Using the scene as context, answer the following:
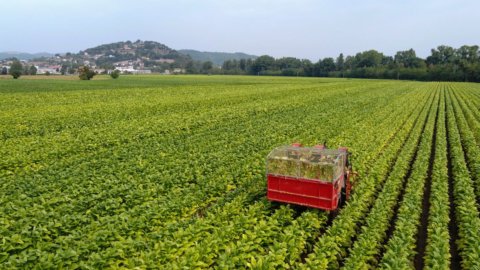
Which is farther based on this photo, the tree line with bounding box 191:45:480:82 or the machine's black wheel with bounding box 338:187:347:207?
the tree line with bounding box 191:45:480:82

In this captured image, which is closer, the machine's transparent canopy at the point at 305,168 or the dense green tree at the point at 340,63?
the machine's transparent canopy at the point at 305,168

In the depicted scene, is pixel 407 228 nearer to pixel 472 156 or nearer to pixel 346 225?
pixel 346 225

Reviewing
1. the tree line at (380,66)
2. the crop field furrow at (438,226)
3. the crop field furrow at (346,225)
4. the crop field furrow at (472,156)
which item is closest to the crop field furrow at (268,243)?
the crop field furrow at (346,225)

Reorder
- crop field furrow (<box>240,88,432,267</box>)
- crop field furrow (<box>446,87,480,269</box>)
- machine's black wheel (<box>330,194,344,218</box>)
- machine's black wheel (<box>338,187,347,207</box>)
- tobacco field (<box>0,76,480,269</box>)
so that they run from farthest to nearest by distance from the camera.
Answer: machine's black wheel (<box>338,187,347,207</box>) < machine's black wheel (<box>330,194,344,218</box>) < crop field furrow (<box>446,87,480,269</box>) < tobacco field (<box>0,76,480,269</box>) < crop field furrow (<box>240,88,432,267</box>)

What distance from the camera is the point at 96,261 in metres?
6.21

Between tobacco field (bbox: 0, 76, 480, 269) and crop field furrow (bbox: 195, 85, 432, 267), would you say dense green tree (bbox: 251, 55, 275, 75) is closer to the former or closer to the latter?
tobacco field (bbox: 0, 76, 480, 269)

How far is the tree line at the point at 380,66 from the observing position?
410 ft

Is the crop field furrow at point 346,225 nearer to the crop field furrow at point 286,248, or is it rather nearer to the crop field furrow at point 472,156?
the crop field furrow at point 286,248

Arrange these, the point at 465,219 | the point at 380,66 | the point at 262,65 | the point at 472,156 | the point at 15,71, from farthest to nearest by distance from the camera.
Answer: the point at 262,65 → the point at 380,66 → the point at 15,71 → the point at 472,156 → the point at 465,219

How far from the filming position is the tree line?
125m

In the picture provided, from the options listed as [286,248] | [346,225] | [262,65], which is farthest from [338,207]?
[262,65]

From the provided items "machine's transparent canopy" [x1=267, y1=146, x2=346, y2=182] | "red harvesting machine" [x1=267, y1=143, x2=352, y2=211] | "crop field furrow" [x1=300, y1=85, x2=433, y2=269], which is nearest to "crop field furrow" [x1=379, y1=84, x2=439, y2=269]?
"crop field furrow" [x1=300, y1=85, x2=433, y2=269]

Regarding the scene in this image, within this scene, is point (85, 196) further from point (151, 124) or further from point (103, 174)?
point (151, 124)

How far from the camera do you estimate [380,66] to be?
15225cm
